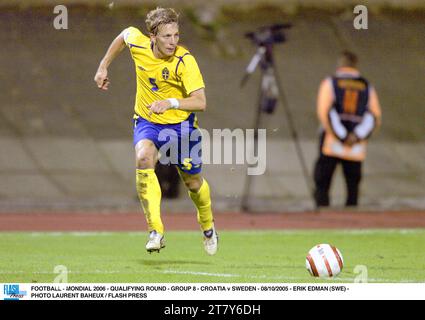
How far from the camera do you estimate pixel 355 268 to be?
1023cm

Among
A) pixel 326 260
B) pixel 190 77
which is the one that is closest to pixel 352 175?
pixel 190 77

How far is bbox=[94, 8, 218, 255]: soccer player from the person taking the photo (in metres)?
9.52

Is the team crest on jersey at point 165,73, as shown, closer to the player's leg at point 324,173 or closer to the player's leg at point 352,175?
the player's leg at point 324,173

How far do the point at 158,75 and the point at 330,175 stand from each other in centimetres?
728

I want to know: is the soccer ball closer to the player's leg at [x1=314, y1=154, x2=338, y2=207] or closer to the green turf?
the green turf

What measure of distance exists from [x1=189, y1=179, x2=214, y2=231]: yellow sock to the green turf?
1.24ft

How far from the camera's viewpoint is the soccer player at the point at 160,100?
9523 mm

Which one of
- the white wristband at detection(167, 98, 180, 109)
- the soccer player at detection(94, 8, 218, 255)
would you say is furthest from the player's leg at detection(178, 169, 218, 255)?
the white wristband at detection(167, 98, 180, 109)

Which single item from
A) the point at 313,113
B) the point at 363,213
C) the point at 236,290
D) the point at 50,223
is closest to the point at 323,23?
the point at 313,113

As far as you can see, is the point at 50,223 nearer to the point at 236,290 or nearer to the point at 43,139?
the point at 43,139

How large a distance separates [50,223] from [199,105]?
19.9 ft

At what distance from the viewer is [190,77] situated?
31.9 feet

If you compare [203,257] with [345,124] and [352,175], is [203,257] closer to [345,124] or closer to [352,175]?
[352,175]
